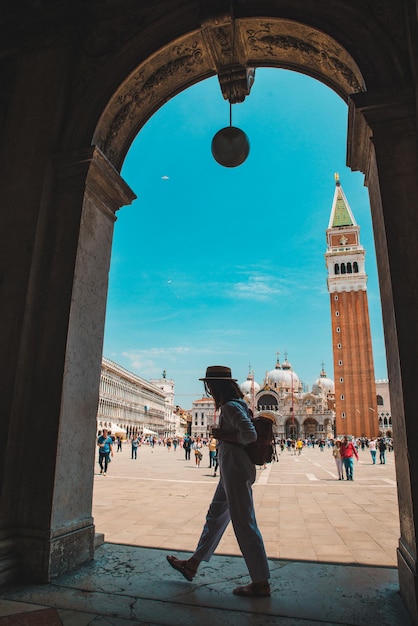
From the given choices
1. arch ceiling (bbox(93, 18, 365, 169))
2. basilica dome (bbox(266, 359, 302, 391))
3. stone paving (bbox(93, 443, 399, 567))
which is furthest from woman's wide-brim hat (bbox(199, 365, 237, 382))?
basilica dome (bbox(266, 359, 302, 391))

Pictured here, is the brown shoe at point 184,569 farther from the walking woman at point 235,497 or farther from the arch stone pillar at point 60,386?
the arch stone pillar at point 60,386

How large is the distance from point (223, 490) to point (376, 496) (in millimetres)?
7706

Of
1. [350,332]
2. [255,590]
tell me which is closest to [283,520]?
[255,590]

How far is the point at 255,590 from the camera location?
273 centimetres

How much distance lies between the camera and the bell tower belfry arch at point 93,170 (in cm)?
298

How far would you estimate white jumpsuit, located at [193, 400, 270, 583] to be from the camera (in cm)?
279

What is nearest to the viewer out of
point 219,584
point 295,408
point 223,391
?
point 219,584

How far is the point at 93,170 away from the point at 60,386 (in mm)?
2048

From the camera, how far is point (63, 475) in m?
3.27

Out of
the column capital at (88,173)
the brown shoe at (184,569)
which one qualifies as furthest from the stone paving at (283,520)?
the column capital at (88,173)

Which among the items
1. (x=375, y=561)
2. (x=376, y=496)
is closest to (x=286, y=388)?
(x=376, y=496)

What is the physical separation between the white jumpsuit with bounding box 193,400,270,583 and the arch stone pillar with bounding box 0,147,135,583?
45.5 inches

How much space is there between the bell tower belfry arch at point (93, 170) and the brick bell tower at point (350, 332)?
219 ft

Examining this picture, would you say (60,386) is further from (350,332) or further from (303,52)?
(350,332)
